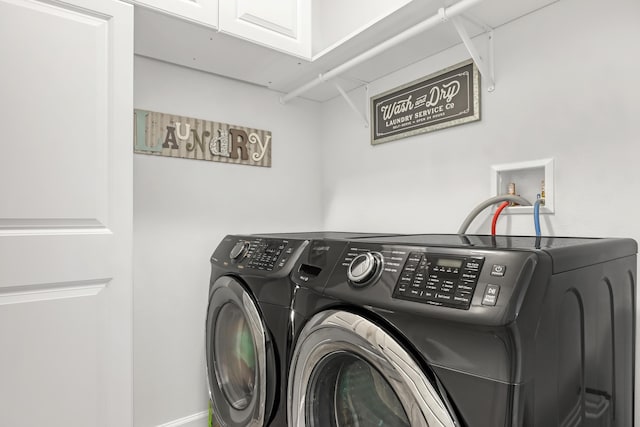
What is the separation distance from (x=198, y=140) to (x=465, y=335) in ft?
5.41

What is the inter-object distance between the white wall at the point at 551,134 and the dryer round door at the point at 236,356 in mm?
893

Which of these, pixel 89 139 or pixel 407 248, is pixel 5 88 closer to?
pixel 89 139

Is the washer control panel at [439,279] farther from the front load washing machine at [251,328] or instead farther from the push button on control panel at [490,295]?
the front load washing machine at [251,328]

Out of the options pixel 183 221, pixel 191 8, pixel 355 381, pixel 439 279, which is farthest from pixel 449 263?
pixel 183 221

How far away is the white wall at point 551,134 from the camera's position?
1.22 m

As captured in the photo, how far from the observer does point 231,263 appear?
1.56m

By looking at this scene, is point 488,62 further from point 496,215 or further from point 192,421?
point 192,421

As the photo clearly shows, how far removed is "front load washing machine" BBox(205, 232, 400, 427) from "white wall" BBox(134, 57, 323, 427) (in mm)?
288

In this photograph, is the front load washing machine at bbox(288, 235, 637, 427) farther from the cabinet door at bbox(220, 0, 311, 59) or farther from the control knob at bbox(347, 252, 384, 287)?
the cabinet door at bbox(220, 0, 311, 59)

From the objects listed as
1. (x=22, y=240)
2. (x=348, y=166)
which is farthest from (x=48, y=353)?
(x=348, y=166)

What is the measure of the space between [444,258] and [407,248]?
102 mm

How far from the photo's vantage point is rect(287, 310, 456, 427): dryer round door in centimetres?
79

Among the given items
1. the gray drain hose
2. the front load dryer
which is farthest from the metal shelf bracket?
the front load dryer

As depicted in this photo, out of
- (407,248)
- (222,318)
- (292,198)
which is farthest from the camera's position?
(292,198)
